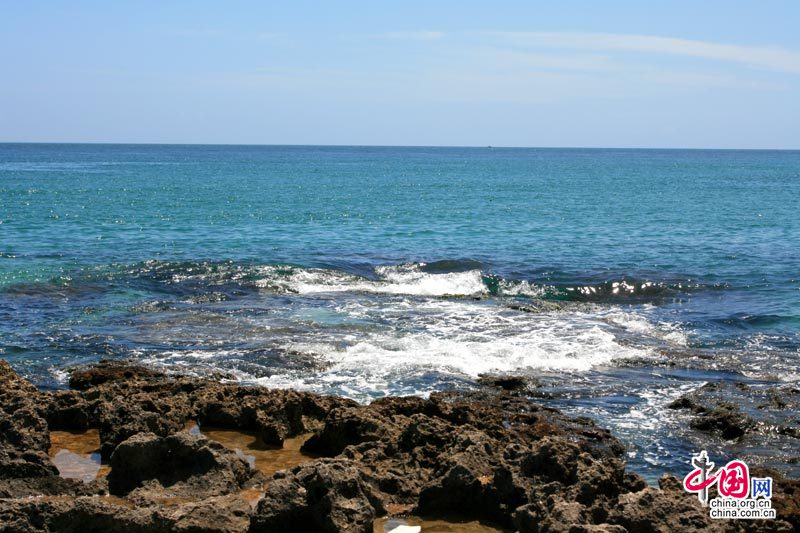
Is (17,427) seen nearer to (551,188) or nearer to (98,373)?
(98,373)

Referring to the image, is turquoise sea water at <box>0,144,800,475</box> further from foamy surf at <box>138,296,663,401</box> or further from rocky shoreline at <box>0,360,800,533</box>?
rocky shoreline at <box>0,360,800,533</box>

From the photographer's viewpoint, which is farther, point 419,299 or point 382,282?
point 382,282

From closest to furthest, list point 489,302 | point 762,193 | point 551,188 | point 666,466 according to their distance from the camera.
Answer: point 666,466
point 489,302
point 762,193
point 551,188

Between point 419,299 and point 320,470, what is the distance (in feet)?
57.5

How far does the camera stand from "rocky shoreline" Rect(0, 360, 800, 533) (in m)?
9.15

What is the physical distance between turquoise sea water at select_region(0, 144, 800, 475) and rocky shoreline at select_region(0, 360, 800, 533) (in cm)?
251

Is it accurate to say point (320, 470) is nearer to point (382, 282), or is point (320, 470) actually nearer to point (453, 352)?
point (453, 352)

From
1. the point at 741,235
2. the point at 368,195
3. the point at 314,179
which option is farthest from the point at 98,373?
the point at 314,179

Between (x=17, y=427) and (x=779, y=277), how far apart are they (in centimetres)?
2760

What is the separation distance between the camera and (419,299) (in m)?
27.0

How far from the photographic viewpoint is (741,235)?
148 ft

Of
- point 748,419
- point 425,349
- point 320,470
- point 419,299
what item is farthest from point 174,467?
point 419,299

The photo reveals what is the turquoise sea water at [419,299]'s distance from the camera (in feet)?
60.6

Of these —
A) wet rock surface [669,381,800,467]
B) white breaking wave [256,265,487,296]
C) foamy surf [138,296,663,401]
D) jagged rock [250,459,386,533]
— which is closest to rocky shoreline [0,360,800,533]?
jagged rock [250,459,386,533]
